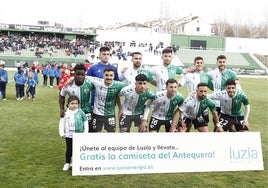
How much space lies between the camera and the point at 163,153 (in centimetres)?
671

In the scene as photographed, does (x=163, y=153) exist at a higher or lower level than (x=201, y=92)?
lower

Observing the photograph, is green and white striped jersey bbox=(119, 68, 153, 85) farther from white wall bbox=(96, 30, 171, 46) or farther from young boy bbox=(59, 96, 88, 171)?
white wall bbox=(96, 30, 171, 46)

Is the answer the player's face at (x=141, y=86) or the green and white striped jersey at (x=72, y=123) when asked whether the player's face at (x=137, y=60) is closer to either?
the player's face at (x=141, y=86)

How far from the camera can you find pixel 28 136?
10055 mm

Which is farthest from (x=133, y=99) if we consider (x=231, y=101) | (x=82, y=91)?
(x=231, y=101)

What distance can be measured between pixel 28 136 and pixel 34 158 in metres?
2.23

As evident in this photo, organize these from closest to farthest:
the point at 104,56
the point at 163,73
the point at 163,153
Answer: the point at 163,153
the point at 104,56
the point at 163,73

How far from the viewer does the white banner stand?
648 centimetres

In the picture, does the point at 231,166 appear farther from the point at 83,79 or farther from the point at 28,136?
the point at 28,136

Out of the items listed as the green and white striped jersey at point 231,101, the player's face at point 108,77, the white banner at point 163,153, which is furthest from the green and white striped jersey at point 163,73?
the white banner at point 163,153

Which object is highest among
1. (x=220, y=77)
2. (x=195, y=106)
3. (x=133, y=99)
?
(x=220, y=77)

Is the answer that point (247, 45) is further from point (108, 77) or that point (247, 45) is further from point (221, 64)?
point (108, 77)

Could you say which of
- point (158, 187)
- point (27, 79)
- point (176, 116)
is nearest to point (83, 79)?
point (176, 116)

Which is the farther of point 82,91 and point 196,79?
point 196,79
